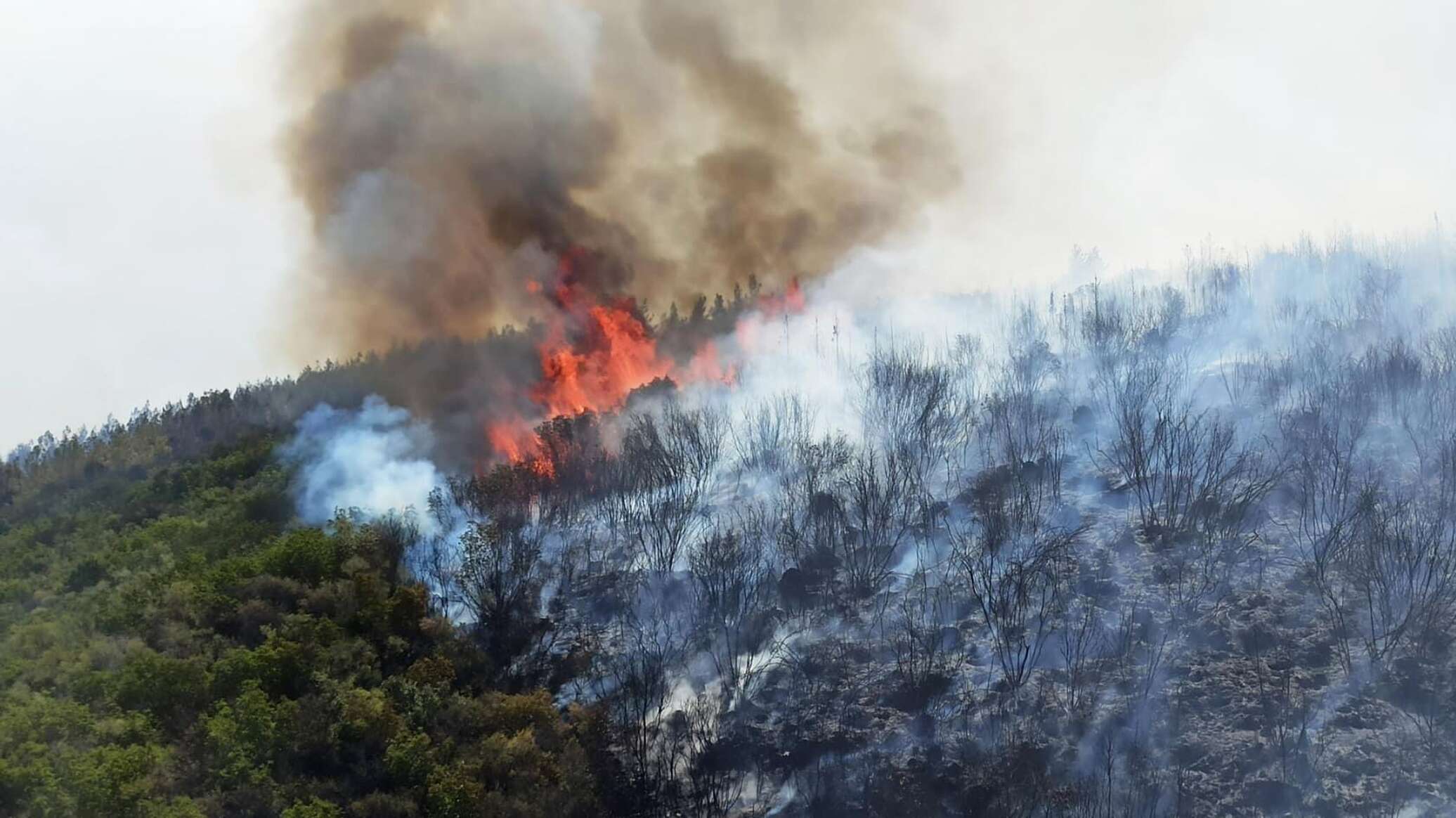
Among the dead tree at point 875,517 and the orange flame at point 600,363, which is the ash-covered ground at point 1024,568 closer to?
the dead tree at point 875,517

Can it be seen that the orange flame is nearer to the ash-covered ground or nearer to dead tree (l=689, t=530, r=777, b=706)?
the ash-covered ground

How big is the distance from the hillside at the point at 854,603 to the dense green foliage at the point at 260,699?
141mm

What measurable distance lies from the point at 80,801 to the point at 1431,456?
45664mm

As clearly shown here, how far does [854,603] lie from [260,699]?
2064 centimetres

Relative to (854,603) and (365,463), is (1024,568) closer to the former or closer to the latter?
(854,603)

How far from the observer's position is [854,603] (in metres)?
47.2

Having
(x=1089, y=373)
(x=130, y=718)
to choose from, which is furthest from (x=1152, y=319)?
(x=130, y=718)

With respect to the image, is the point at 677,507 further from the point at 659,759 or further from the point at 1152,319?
the point at 1152,319

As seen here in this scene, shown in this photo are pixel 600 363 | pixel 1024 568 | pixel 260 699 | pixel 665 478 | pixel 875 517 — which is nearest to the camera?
pixel 260 699

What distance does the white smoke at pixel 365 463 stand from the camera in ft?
190

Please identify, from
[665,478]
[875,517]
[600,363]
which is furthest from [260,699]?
[600,363]

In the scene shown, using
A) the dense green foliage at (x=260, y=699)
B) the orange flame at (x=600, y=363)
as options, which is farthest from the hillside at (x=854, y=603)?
the orange flame at (x=600, y=363)

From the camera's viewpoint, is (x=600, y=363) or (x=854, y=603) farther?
(x=600, y=363)

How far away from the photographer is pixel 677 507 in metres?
53.6
